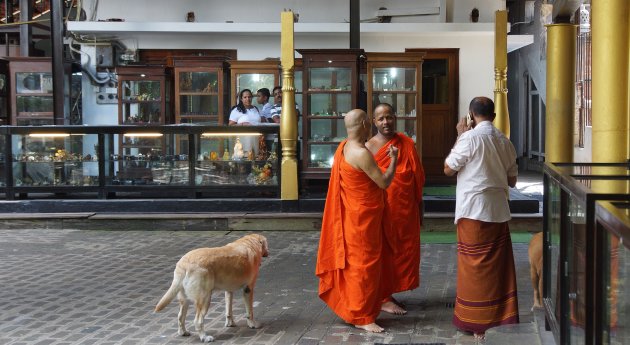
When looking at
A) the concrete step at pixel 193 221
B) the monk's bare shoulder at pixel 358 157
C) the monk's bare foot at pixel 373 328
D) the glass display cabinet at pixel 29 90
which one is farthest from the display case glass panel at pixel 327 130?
the monk's bare foot at pixel 373 328

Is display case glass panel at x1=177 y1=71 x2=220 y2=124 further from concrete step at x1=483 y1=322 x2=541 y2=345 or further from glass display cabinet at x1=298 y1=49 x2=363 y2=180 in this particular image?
concrete step at x1=483 y1=322 x2=541 y2=345

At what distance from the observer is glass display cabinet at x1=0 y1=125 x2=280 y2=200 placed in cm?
1180

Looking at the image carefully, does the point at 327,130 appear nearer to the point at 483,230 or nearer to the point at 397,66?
the point at 397,66

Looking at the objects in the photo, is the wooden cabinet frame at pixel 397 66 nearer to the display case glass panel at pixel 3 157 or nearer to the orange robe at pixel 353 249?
the display case glass panel at pixel 3 157

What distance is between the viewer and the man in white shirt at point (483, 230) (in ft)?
18.8

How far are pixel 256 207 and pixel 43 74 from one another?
6451 millimetres

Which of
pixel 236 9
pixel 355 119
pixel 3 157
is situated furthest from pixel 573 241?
pixel 236 9

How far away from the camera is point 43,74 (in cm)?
1578

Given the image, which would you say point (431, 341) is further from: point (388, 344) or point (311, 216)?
point (311, 216)

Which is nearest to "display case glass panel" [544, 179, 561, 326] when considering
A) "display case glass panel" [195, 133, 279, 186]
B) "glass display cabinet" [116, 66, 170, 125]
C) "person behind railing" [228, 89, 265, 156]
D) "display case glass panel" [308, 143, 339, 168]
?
"display case glass panel" [195, 133, 279, 186]

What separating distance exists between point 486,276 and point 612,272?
3.27 m

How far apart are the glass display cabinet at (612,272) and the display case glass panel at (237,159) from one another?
9294 mm

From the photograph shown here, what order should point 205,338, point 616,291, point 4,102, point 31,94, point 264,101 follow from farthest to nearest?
point 4,102, point 31,94, point 264,101, point 205,338, point 616,291

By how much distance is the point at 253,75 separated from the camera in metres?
14.8
